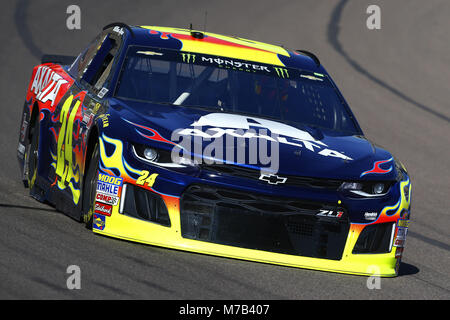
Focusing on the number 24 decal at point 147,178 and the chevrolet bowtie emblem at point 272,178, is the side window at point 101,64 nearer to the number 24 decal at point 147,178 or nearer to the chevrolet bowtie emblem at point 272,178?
the number 24 decal at point 147,178

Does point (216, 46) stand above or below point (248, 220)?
above

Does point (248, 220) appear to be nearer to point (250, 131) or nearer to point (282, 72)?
point (250, 131)

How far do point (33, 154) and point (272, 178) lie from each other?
2.96 m

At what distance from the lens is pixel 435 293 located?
5980 millimetres

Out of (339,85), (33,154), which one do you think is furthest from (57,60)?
(339,85)

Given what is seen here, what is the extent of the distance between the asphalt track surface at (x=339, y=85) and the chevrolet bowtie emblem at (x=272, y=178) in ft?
1.76

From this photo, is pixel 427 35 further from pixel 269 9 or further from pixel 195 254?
pixel 195 254

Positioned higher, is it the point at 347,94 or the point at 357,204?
the point at 357,204

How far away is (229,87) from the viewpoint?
7.00 m

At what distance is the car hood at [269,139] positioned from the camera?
5.85 metres

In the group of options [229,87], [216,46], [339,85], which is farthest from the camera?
[339,85]
